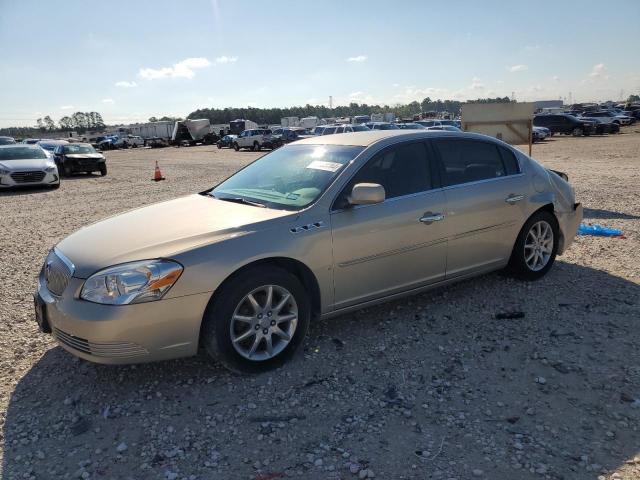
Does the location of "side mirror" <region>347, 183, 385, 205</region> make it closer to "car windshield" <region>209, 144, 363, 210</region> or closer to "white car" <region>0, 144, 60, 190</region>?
"car windshield" <region>209, 144, 363, 210</region>

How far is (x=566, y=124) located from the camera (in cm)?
3956

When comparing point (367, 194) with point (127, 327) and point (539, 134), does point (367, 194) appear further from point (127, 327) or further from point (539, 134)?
point (539, 134)

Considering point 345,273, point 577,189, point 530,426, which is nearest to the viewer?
point 530,426

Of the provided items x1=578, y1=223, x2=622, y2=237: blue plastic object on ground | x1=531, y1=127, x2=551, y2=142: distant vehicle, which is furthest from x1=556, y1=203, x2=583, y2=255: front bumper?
x1=531, y1=127, x2=551, y2=142: distant vehicle

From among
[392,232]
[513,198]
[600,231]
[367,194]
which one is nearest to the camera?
[367,194]

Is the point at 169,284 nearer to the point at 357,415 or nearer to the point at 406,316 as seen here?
the point at 357,415

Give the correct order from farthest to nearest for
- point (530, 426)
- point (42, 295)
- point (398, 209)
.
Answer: point (398, 209)
point (42, 295)
point (530, 426)

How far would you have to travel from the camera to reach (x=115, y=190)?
50.0ft

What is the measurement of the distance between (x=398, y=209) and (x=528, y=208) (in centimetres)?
169

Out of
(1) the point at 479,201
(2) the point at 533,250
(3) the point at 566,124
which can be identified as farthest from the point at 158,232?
(3) the point at 566,124

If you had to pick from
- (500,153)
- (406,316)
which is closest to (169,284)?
(406,316)

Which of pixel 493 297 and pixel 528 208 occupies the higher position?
pixel 528 208

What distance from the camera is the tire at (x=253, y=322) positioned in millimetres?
3254

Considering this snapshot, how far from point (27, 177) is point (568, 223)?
15.2 metres
